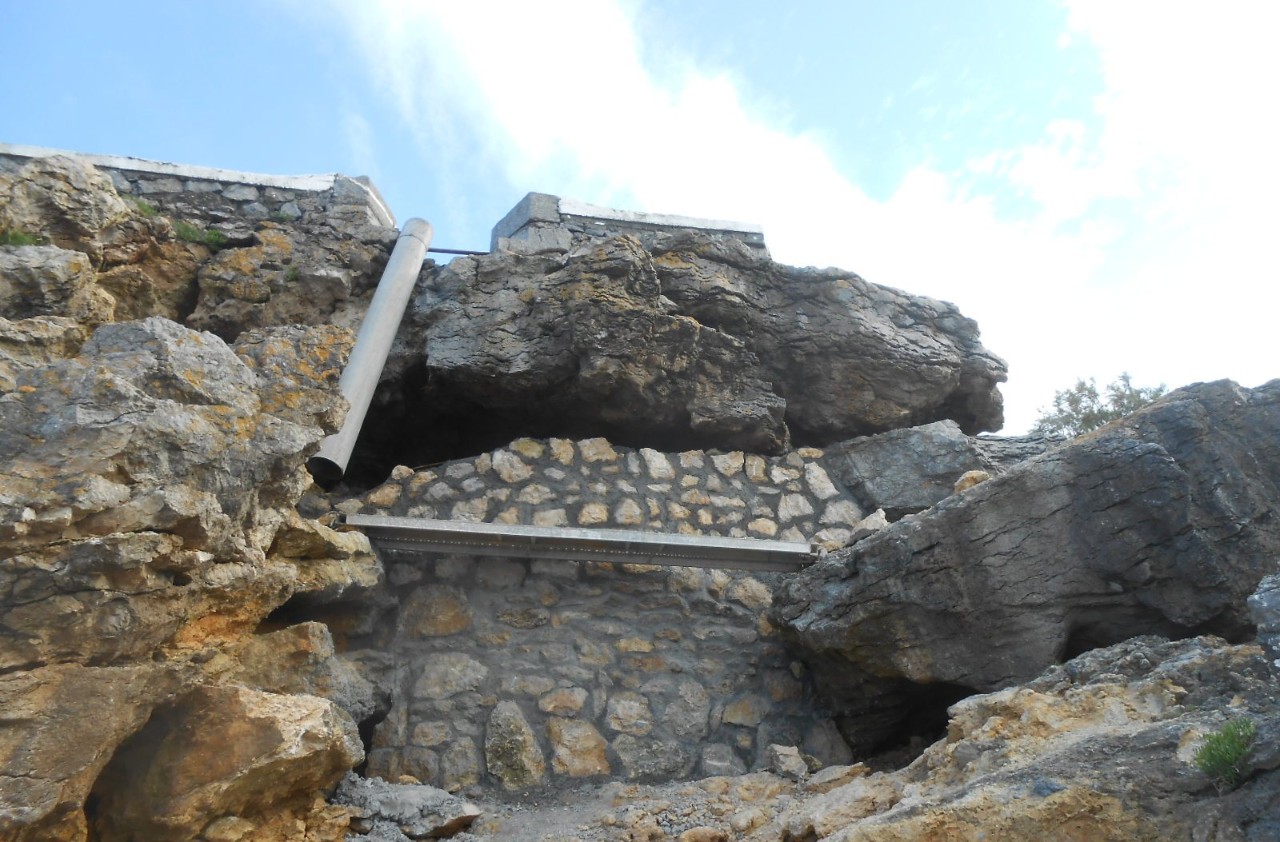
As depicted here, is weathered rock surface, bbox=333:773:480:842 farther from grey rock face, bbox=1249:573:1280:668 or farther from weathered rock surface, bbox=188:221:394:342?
weathered rock surface, bbox=188:221:394:342

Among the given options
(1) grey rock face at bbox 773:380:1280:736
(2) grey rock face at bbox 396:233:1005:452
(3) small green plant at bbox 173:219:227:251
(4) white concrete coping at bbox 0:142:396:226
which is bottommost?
(1) grey rock face at bbox 773:380:1280:736

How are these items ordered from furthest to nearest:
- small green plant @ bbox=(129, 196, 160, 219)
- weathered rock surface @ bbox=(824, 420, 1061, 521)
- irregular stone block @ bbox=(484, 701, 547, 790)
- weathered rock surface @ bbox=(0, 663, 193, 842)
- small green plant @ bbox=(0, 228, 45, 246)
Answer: small green plant @ bbox=(129, 196, 160, 219), weathered rock surface @ bbox=(824, 420, 1061, 521), small green plant @ bbox=(0, 228, 45, 246), irregular stone block @ bbox=(484, 701, 547, 790), weathered rock surface @ bbox=(0, 663, 193, 842)

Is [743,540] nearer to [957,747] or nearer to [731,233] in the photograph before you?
[957,747]

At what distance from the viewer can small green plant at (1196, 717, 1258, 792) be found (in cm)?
217

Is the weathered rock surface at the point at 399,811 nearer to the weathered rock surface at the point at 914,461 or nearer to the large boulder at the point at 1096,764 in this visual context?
the large boulder at the point at 1096,764

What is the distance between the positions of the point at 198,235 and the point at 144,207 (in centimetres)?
51

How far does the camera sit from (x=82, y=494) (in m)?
2.92

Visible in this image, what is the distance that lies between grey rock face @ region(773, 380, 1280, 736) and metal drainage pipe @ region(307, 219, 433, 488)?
3.36 meters

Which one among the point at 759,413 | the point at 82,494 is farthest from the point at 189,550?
the point at 759,413

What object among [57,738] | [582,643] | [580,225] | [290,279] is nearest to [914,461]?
[582,643]

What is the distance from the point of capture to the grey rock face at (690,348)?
649 cm

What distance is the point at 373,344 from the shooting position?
21.2 ft

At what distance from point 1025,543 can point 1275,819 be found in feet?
6.69

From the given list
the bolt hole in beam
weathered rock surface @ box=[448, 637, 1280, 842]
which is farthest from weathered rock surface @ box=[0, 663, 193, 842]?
the bolt hole in beam
